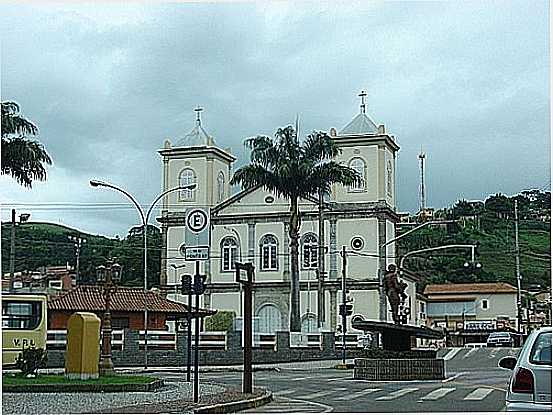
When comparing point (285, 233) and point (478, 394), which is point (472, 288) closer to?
point (285, 233)

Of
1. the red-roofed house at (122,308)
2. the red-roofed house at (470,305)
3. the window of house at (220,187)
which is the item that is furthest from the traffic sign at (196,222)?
the red-roofed house at (470,305)

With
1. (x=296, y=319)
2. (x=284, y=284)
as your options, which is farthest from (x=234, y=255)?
(x=296, y=319)

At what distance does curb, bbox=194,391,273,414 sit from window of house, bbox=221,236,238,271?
4556 centimetres

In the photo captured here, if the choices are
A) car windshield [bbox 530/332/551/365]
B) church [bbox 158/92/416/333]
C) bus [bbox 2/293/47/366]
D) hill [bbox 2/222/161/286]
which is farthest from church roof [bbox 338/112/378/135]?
car windshield [bbox 530/332/551/365]

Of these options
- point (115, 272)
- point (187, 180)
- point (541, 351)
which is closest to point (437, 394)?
point (115, 272)

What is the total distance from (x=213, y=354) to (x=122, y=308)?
945cm

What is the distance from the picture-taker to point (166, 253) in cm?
6322

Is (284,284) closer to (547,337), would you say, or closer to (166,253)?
(166,253)

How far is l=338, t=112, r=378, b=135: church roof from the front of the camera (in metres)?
58.8

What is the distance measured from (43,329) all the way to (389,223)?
31.8 meters

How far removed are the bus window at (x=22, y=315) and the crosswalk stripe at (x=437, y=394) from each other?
15.0 meters

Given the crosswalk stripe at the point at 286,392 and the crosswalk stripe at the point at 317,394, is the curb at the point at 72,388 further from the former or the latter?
the crosswalk stripe at the point at 317,394

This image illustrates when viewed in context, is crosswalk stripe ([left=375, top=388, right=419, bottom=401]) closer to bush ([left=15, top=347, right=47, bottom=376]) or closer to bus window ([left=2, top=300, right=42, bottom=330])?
bush ([left=15, top=347, right=47, bottom=376])

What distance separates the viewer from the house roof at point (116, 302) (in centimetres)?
4578
